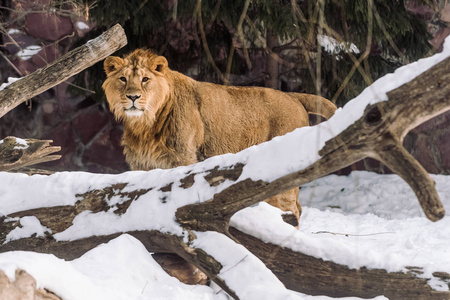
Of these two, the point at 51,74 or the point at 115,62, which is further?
the point at 115,62

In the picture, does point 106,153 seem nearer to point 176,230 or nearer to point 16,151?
point 16,151

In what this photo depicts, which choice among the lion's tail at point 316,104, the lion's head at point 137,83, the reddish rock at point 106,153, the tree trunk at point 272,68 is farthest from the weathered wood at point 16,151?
the reddish rock at point 106,153

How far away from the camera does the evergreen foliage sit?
6.86 m

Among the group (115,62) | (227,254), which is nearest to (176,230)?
(227,254)

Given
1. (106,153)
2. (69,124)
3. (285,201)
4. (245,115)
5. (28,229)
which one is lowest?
(106,153)

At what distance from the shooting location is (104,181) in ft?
14.0

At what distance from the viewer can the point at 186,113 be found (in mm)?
6137

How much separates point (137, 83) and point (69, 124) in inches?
156

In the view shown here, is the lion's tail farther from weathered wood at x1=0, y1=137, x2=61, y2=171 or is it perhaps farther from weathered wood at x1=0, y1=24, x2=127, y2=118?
weathered wood at x1=0, y1=137, x2=61, y2=171

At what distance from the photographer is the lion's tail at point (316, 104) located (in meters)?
6.27

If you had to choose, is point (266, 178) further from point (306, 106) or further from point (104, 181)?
point (306, 106)

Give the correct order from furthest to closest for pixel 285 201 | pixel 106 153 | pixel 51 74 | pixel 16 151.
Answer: pixel 106 153 < pixel 285 201 < pixel 16 151 < pixel 51 74

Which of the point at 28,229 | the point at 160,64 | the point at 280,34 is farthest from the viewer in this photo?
the point at 280,34

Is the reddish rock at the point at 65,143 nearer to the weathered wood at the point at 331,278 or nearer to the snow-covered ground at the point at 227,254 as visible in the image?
the snow-covered ground at the point at 227,254
